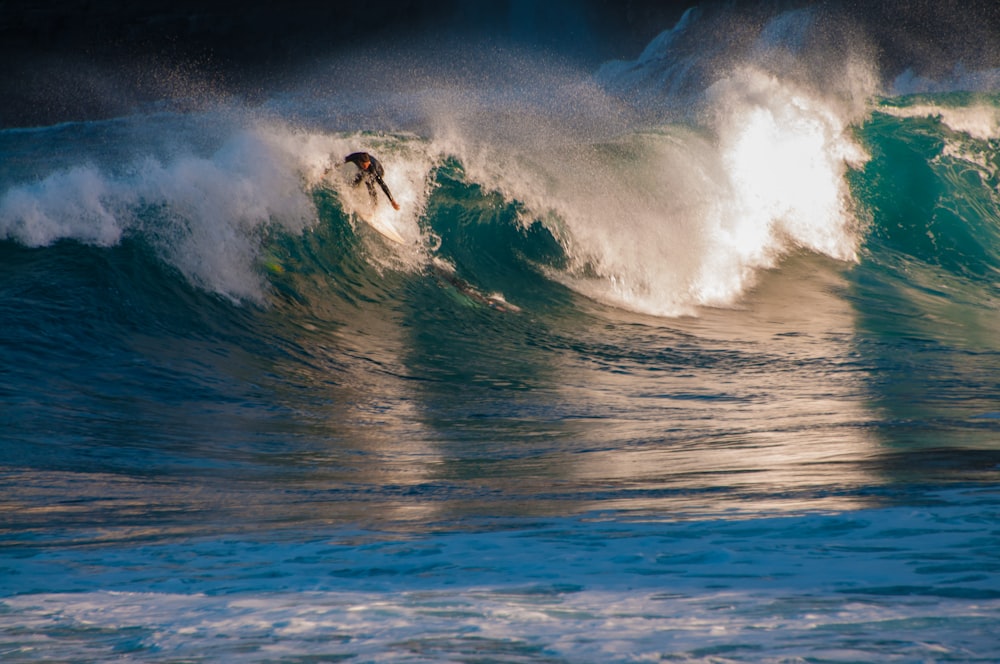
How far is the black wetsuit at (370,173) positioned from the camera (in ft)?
31.9

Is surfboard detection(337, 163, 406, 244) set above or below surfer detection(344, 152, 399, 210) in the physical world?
below

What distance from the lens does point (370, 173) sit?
385 inches

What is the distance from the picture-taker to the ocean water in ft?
8.43

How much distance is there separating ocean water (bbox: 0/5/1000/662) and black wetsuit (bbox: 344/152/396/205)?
261 millimetres

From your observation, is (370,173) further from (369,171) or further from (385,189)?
(385,189)

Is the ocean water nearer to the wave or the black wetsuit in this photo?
the wave

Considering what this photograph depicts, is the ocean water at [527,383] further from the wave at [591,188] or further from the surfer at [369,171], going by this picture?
the surfer at [369,171]

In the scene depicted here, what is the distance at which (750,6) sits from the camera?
108ft

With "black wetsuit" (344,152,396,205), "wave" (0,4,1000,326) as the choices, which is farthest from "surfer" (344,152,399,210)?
"wave" (0,4,1000,326)

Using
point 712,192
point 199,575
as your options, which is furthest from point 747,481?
point 712,192

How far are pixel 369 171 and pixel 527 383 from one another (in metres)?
3.82

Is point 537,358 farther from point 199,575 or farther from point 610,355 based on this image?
point 199,575

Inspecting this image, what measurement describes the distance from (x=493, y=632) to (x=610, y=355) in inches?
214

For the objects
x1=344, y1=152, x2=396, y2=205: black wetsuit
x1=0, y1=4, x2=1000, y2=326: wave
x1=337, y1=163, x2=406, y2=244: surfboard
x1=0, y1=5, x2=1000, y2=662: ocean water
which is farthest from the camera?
x1=344, y1=152, x2=396, y2=205: black wetsuit
